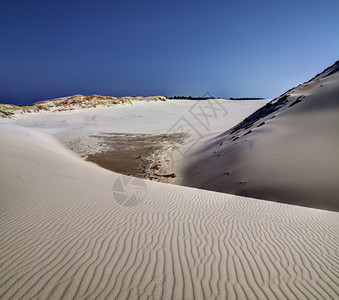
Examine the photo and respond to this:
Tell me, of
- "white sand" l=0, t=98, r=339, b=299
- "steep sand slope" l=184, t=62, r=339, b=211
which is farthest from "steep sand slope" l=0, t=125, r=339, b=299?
"steep sand slope" l=184, t=62, r=339, b=211

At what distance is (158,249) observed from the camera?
3586mm

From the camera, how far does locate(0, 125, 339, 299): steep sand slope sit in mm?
2689

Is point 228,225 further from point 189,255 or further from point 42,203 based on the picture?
point 42,203

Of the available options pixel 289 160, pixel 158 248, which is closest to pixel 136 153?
pixel 289 160

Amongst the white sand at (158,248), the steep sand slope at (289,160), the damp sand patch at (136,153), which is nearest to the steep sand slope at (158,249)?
the white sand at (158,248)

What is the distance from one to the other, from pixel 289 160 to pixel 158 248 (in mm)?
7934

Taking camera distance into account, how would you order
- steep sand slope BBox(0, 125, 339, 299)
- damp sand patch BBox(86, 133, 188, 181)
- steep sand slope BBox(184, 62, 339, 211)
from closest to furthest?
steep sand slope BBox(0, 125, 339, 299)
steep sand slope BBox(184, 62, 339, 211)
damp sand patch BBox(86, 133, 188, 181)

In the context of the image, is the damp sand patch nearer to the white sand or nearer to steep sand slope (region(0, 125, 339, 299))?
the white sand

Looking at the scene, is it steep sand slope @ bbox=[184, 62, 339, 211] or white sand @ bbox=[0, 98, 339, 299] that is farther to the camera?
steep sand slope @ bbox=[184, 62, 339, 211]

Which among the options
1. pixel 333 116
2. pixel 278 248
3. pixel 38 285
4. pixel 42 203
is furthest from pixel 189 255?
pixel 333 116

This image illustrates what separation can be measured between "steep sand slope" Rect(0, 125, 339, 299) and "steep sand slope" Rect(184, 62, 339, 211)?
163 centimetres

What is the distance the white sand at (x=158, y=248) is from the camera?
269cm

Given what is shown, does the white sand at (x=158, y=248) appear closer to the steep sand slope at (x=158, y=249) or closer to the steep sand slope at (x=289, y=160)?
the steep sand slope at (x=158, y=249)

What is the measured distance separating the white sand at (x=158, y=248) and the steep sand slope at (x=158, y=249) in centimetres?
2
